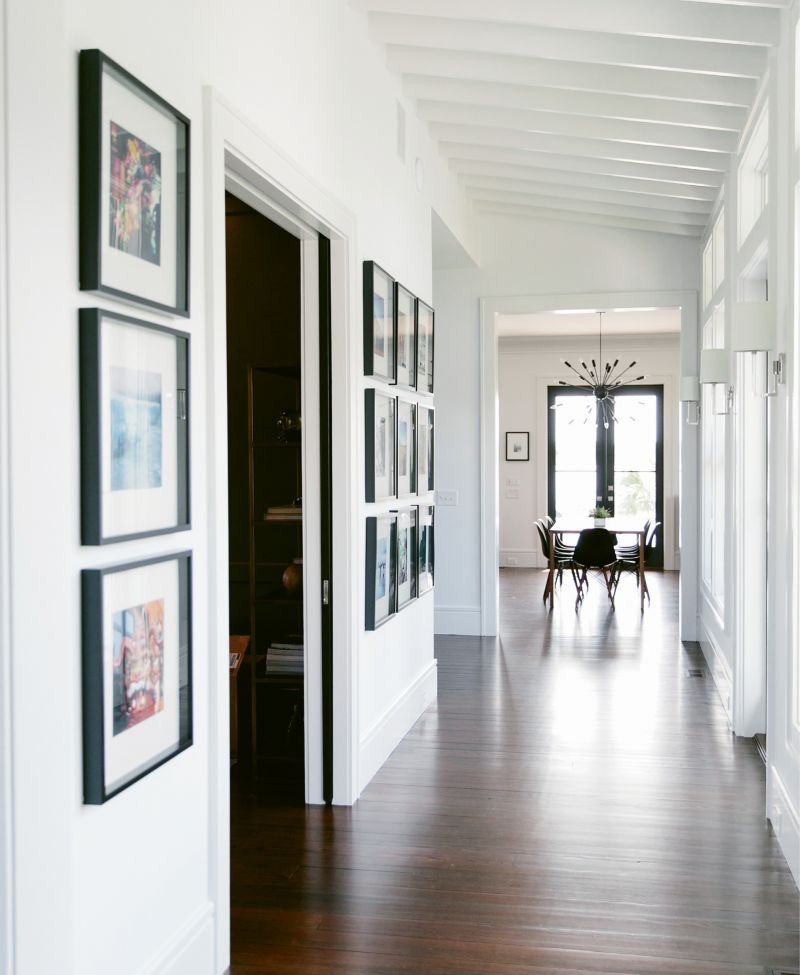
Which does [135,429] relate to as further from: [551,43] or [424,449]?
[424,449]

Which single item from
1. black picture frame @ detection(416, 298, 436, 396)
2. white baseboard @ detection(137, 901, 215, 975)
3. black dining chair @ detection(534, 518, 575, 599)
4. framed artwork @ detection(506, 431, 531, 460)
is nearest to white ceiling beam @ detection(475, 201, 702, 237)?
black picture frame @ detection(416, 298, 436, 396)

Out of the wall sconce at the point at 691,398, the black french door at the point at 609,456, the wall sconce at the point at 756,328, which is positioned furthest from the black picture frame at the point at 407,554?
the black french door at the point at 609,456

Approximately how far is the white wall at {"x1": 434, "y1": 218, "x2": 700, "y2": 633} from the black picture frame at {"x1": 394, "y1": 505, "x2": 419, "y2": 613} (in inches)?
113

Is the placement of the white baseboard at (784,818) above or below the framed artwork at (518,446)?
below

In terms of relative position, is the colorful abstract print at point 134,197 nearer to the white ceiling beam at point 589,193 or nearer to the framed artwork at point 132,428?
the framed artwork at point 132,428

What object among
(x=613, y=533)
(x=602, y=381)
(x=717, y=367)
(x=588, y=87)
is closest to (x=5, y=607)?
(x=588, y=87)

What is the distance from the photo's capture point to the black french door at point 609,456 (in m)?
14.0

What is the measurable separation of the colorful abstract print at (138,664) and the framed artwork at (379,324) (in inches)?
90.9

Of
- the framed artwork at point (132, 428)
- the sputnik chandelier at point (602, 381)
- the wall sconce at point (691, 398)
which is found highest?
the sputnik chandelier at point (602, 381)

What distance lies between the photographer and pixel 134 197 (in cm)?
227

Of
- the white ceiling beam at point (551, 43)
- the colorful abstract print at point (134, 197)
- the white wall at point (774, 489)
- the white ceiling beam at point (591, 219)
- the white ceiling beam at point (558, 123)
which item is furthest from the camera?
the white ceiling beam at point (591, 219)

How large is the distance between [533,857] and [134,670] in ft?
6.72

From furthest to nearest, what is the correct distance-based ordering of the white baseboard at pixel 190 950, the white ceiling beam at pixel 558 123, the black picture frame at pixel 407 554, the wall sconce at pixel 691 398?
the wall sconce at pixel 691 398 < the white ceiling beam at pixel 558 123 < the black picture frame at pixel 407 554 < the white baseboard at pixel 190 950

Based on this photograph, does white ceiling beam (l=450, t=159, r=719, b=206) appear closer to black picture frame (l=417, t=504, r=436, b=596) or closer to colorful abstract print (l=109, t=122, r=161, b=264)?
black picture frame (l=417, t=504, r=436, b=596)
